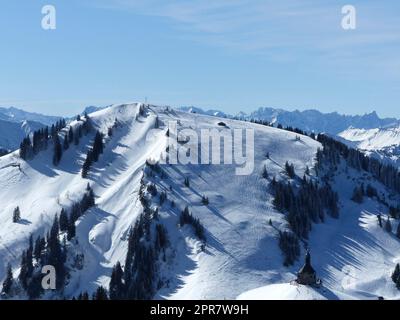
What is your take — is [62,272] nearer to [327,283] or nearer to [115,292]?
[115,292]

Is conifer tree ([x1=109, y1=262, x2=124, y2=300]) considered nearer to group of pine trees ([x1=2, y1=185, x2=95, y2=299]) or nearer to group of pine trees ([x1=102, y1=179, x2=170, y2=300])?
group of pine trees ([x1=102, y1=179, x2=170, y2=300])

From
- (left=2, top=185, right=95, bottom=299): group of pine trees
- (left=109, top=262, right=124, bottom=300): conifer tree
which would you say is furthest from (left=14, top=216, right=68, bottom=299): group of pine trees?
(left=109, top=262, right=124, bottom=300): conifer tree

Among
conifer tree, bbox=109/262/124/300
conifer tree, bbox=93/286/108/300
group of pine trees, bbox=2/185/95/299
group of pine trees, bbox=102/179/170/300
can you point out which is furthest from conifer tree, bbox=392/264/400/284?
group of pine trees, bbox=2/185/95/299

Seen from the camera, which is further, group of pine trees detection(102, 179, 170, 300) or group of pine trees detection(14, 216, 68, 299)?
group of pine trees detection(14, 216, 68, 299)

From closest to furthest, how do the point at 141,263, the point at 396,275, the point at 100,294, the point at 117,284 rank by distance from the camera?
1. the point at 100,294
2. the point at 117,284
3. the point at 141,263
4. the point at 396,275

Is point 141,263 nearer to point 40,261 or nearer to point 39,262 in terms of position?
point 40,261

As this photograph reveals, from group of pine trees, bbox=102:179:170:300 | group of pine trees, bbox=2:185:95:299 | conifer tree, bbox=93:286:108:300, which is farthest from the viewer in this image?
group of pine trees, bbox=2:185:95:299

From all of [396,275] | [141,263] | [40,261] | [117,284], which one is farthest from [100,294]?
[396,275]

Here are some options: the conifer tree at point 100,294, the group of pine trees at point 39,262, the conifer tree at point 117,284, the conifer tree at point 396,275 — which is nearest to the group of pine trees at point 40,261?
the group of pine trees at point 39,262

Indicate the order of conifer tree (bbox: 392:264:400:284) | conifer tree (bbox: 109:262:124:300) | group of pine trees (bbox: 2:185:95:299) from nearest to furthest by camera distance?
conifer tree (bbox: 109:262:124:300) → group of pine trees (bbox: 2:185:95:299) → conifer tree (bbox: 392:264:400:284)
